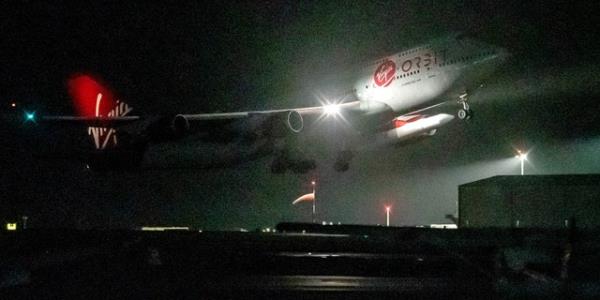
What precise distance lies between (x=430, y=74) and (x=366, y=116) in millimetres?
3795

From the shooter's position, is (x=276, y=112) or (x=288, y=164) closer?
(x=276, y=112)

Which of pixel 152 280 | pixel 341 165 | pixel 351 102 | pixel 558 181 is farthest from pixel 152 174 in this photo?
pixel 152 280

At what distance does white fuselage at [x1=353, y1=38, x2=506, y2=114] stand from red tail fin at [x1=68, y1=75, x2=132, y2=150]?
17.8 meters

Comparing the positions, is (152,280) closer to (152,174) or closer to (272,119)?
(272,119)

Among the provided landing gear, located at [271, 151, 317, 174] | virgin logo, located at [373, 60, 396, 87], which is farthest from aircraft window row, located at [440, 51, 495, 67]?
landing gear, located at [271, 151, 317, 174]

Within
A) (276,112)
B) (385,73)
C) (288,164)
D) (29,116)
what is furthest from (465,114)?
(29,116)

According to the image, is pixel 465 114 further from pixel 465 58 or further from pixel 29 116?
pixel 29 116

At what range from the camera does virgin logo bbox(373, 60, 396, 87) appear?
4022cm

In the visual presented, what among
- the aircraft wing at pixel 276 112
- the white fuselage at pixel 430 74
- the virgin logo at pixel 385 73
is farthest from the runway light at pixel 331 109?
the virgin logo at pixel 385 73

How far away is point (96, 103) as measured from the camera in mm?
51281

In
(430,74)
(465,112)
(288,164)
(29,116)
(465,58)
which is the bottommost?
(288,164)

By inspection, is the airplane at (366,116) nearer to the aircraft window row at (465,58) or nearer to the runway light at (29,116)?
the aircraft window row at (465,58)

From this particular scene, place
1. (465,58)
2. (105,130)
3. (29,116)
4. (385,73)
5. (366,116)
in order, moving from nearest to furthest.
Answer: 1. (465,58)
2. (29,116)
3. (366,116)
4. (385,73)
5. (105,130)

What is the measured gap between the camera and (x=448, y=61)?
128ft
